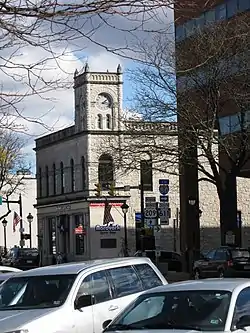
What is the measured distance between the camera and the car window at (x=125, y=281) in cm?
1330

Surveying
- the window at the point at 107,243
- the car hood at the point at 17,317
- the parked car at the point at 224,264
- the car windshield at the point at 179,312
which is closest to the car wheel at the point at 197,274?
the parked car at the point at 224,264

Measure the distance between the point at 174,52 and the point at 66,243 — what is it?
4224 cm

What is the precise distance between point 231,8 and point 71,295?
32.7 metres

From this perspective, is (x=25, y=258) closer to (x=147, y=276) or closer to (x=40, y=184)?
(x=40, y=184)

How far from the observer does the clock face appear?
6644cm

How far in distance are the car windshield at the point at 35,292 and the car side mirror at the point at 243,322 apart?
3.75 m

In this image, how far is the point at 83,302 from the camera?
1226 centimetres

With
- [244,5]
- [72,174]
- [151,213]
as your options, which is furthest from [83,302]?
[72,174]

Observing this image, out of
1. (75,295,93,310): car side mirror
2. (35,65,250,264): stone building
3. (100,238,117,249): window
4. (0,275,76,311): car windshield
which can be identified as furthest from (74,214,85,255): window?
(75,295,93,310): car side mirror

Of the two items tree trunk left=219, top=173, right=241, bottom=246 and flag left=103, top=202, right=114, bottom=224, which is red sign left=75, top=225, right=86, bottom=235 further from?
tree trunk left=219, top=173, right=241, bottom=246

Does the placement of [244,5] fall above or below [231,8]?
below

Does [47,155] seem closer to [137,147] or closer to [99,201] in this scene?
[99,201]

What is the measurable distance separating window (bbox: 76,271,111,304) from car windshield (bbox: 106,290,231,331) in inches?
108

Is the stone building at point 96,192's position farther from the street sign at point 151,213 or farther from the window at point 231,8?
the street sign at point 151,213
